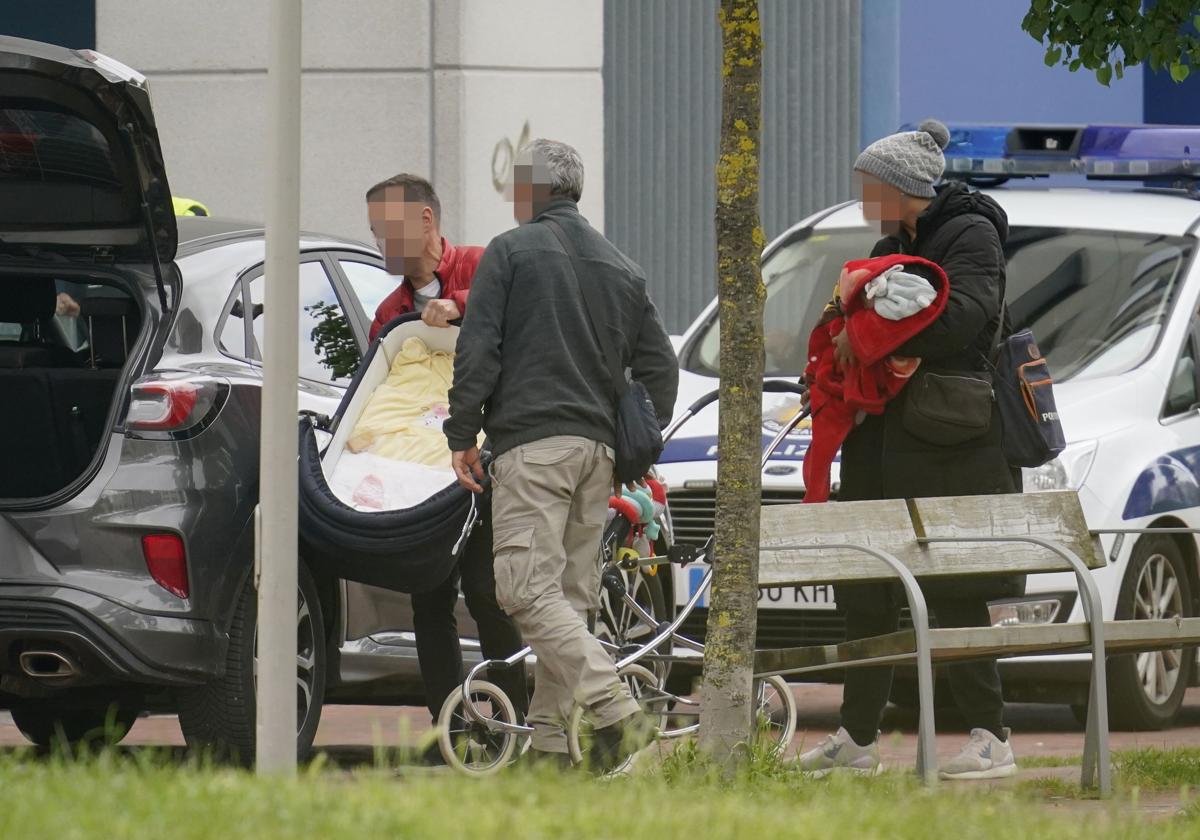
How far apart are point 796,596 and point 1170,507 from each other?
1560 mm

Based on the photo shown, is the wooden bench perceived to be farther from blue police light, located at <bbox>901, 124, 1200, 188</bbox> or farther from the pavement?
blue police light, located at <bbox>901, 124, 1200, 188</bbox>

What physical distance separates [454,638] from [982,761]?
5.63ft

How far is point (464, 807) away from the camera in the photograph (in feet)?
15.1

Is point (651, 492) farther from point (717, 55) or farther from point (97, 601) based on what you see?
point (717, 55)

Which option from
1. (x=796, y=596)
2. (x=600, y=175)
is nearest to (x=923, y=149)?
(x=796, y=596)

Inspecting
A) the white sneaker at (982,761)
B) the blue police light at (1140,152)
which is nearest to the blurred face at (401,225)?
the white sneaker at (982,761)

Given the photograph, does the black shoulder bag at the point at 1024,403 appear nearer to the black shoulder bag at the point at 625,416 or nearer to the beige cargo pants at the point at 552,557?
the black shoulder bag at the point at 625,416

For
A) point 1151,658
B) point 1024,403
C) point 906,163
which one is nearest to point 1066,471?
point 1151,658

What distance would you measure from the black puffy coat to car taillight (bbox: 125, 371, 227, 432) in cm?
211

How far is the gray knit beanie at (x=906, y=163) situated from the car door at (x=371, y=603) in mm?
1987

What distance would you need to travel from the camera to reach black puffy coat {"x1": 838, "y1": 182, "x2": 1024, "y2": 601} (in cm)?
704

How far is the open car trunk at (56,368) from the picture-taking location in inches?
299

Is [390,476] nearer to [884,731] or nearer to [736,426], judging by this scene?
[736,426]

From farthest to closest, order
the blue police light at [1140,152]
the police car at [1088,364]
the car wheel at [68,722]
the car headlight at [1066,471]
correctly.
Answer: the blue police light at [1140,152] → the police car at [1088,364] → the car headlight at [1066,471] → the car wheel at [68,722]
